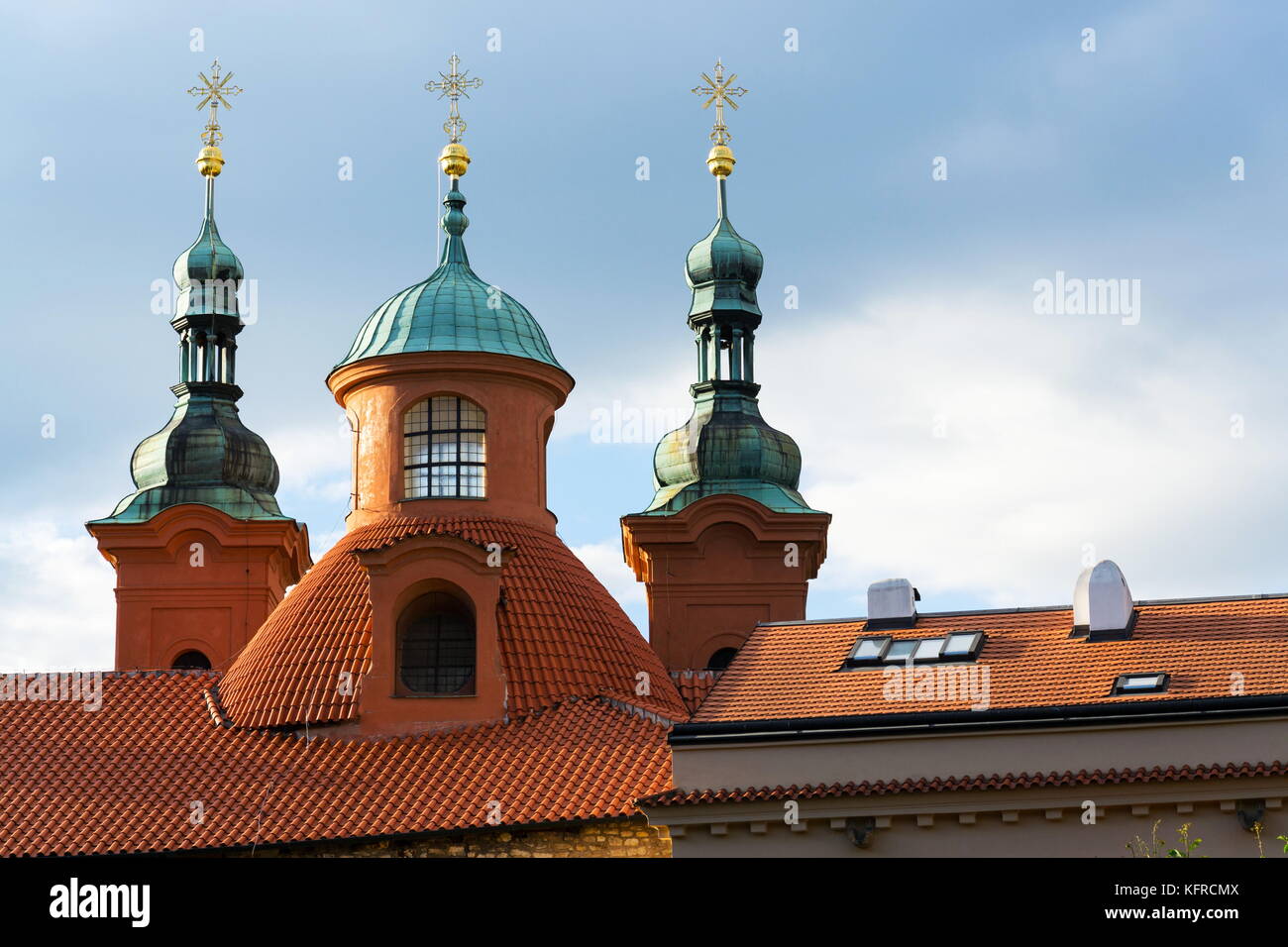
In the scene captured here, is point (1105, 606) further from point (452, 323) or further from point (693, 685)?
point (452, 323)

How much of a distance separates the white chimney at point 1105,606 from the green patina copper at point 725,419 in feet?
48.5

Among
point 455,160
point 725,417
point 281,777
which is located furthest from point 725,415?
point 281,777

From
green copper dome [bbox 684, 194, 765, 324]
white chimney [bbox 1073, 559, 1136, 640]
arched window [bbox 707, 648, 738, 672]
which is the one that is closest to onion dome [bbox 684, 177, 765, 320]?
green copper dome [bbox 684, 194, 765, 324]

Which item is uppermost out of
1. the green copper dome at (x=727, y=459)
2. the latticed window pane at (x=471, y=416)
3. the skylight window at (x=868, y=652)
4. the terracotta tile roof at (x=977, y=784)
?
the green copper dome at (x=727, y=459)

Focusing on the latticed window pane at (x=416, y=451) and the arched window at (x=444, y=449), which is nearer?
the arched window at (x=444, y=449)

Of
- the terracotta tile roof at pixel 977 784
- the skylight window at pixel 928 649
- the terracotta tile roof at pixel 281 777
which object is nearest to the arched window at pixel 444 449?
the terracotta tile roof at pixel 281 777

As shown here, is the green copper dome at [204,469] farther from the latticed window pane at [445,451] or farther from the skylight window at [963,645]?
the skylight window at [963,645]

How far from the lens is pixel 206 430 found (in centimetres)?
4644

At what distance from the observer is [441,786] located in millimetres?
30812

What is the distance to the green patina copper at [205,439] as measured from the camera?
45.9 meters

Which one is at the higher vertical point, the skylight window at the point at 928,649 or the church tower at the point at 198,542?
the church tower at the point at 198,542

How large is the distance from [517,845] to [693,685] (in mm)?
7365
